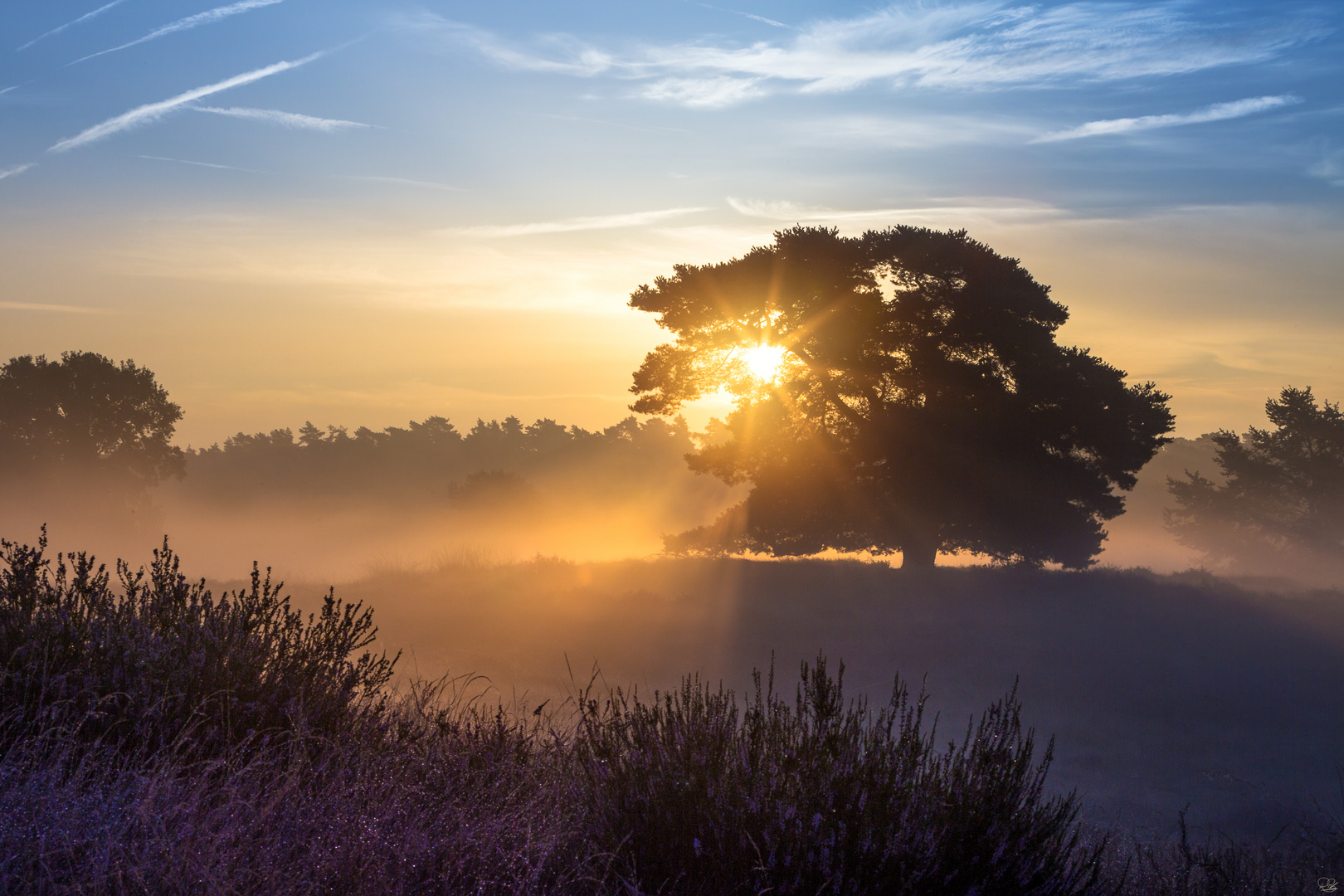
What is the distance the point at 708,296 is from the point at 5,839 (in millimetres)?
18198

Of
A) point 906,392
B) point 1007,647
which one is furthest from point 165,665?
point 906,392

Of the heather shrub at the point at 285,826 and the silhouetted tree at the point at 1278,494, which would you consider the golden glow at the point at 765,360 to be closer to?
the heather shrub at the point at 285,826

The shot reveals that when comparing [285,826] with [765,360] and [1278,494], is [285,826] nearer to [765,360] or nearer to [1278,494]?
[765,360]

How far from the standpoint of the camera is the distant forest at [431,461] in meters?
64.1

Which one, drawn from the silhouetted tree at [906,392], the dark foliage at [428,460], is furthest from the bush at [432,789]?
the dark foliage at [428,460]

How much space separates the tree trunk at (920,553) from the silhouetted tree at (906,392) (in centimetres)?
4

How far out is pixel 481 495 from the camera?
41500 millimetres

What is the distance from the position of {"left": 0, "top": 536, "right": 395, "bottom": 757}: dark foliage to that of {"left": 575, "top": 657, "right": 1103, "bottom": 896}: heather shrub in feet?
6.92

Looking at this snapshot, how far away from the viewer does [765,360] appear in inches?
849

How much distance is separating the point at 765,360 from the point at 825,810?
17813mm

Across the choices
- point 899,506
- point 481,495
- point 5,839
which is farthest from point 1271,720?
point 481,495

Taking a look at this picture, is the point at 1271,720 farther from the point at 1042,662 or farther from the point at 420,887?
the point at 420,887

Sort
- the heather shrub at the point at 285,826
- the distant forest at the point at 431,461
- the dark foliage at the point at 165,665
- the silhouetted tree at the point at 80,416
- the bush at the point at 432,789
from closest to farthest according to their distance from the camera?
the heather shrub at the point at 285,826 < the bush at the point at 432,789 < the dark foliage at the point at 165,665 < the silhouetted tree at the point at 80,416 < the distant forest at the point at 431,461

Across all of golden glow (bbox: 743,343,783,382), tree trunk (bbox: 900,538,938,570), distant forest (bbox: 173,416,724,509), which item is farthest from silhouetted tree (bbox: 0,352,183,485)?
tree trunk (bbox: 900,538,938,570)
